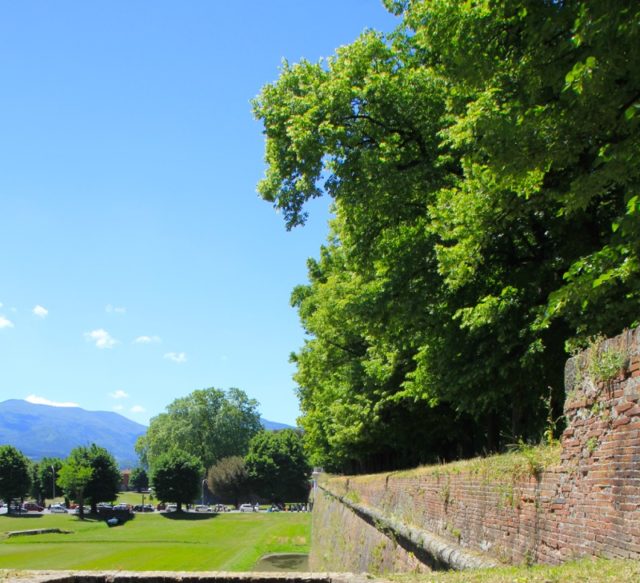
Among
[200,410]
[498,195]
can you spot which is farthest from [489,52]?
[200,410]

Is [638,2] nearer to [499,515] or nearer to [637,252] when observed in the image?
[637,252]

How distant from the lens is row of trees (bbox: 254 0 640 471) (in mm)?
8234

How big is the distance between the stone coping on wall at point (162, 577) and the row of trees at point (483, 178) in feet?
14.4

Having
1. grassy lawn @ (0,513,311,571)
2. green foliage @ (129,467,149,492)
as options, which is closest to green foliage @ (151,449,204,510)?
grassy lawn @ (0,513,311,571)

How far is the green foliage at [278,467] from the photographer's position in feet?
300

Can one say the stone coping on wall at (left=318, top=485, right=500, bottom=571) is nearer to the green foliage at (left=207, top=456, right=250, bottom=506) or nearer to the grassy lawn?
the grassy lawn

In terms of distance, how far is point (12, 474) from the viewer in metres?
84.1

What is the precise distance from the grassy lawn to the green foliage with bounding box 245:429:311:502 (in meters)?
13.9

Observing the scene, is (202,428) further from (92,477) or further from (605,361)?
(605,361)

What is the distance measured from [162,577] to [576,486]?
4.41 m

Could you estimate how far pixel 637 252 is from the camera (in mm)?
7926

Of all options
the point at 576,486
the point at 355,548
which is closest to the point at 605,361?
the point at 576,486

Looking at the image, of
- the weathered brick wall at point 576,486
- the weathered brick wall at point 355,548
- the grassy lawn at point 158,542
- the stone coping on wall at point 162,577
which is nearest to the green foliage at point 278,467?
the grassy lawn at point 158,542

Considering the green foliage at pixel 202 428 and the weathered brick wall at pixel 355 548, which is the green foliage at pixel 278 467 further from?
the weathered brick wall at pixel 355 548
